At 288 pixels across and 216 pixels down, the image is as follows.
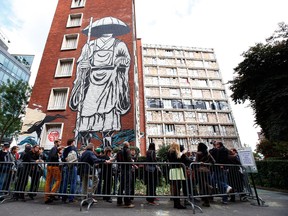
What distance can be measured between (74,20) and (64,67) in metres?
6.74

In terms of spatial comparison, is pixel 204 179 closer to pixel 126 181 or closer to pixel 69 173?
pixel 126 181

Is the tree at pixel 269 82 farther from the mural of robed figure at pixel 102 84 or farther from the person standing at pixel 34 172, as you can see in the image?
the person standing at pixel 34 172

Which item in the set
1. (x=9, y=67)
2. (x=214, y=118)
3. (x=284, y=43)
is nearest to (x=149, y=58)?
(x=214, y=118)

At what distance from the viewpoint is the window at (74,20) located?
19016mm

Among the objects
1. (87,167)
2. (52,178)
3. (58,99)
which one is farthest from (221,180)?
(58,99)

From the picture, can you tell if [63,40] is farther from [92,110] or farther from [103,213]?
[103,213]

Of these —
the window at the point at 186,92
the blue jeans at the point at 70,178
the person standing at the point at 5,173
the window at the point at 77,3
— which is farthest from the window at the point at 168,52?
the person standing at the point at 5,173

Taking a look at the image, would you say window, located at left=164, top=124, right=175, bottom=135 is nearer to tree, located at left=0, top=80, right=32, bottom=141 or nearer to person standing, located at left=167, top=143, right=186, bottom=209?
tree, located at left=0, top=80, right=32, bottom=141

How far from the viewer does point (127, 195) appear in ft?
16.2

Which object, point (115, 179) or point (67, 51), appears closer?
point (115, 179)

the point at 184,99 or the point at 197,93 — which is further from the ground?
the point at 197,93

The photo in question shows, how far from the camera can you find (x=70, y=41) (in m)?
18.1

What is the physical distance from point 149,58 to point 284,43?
1052 inches

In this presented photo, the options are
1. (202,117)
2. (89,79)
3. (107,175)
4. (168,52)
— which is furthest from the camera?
(168,52)
